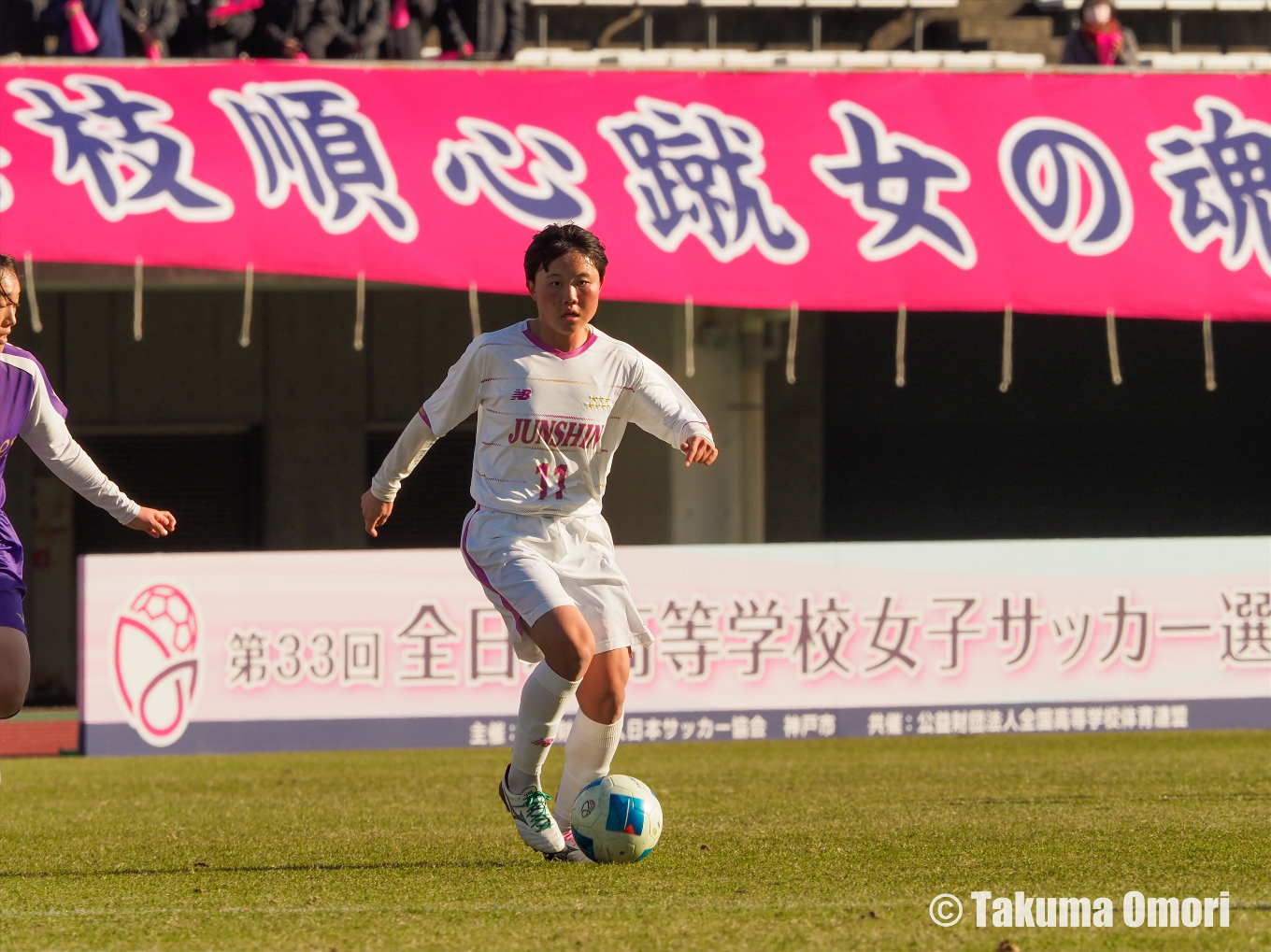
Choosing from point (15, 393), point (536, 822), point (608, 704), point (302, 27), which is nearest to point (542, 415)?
point (608, 704)

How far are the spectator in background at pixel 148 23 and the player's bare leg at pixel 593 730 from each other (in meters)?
9.43

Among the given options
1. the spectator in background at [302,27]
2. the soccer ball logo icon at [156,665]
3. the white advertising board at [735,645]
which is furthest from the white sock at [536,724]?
the spectator in background at [302,27]

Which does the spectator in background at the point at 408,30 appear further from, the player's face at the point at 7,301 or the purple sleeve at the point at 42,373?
the player's face at the point at 7,301

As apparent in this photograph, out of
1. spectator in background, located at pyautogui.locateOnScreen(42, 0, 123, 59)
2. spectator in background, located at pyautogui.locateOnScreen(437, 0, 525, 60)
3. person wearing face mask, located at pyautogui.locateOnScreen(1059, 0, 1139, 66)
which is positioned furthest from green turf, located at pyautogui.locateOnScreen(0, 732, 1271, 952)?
person wearing face mask, located at pyautogui.locateOnScreen(1059, 0, 1139, 66)

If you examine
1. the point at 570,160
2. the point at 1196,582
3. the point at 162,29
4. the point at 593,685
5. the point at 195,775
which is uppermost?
the point at 162,29

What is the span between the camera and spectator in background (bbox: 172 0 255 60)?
45.0 ft

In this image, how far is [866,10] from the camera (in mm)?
17703

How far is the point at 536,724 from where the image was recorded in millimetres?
5660

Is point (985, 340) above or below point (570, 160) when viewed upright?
below

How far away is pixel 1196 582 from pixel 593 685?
7.27 metres

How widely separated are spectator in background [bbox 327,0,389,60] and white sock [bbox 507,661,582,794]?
9193 mm

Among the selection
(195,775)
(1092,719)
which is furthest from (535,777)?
(1092,719)

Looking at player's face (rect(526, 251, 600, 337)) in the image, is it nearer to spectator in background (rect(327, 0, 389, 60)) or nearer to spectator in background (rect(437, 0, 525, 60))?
spectator in background (rect(327, 0, 389, 60))

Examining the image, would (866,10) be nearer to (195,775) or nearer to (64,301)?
(64,301)
